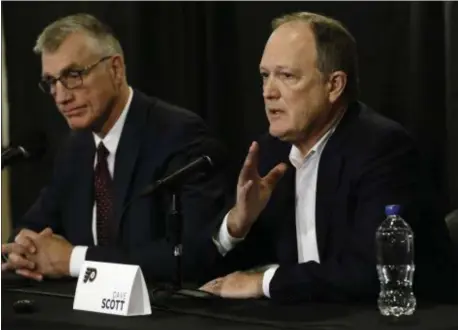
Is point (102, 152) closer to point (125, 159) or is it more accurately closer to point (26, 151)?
point (125, 159)

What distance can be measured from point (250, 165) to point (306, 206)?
32 centimetres

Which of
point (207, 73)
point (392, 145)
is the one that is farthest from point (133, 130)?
point (392, 145)

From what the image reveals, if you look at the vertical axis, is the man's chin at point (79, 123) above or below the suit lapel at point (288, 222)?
above

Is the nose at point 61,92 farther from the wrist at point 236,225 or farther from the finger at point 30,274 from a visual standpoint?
the wrist at point 236,225

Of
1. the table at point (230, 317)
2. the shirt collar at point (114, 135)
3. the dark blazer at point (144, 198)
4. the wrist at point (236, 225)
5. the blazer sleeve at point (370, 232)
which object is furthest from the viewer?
the shirt collar at point (114, 135)

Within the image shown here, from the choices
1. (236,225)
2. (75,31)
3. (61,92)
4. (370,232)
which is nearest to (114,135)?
(61,92)

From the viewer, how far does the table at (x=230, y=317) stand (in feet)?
6.64

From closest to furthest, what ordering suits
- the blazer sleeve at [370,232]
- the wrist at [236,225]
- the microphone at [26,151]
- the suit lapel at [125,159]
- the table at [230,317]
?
the table at [230,317] → the blazer sleeve at [370,232] → the wrist at [236,225] → the microphone at [26,151] → the suit lapel at [125,159]

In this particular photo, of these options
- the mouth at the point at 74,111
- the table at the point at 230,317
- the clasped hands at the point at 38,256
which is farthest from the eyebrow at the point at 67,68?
the table at the point at 230,317

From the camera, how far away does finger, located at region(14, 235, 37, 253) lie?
9.34ft

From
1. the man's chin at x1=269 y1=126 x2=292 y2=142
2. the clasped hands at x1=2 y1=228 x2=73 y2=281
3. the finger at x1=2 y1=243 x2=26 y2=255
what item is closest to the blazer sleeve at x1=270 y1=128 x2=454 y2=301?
the man's chin at x1=269 y1=126 x2=292 y2=142

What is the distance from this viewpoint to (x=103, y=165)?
10.2 ft

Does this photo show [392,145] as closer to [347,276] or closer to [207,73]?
[347,276]

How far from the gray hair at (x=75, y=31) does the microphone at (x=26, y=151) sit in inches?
17.8
